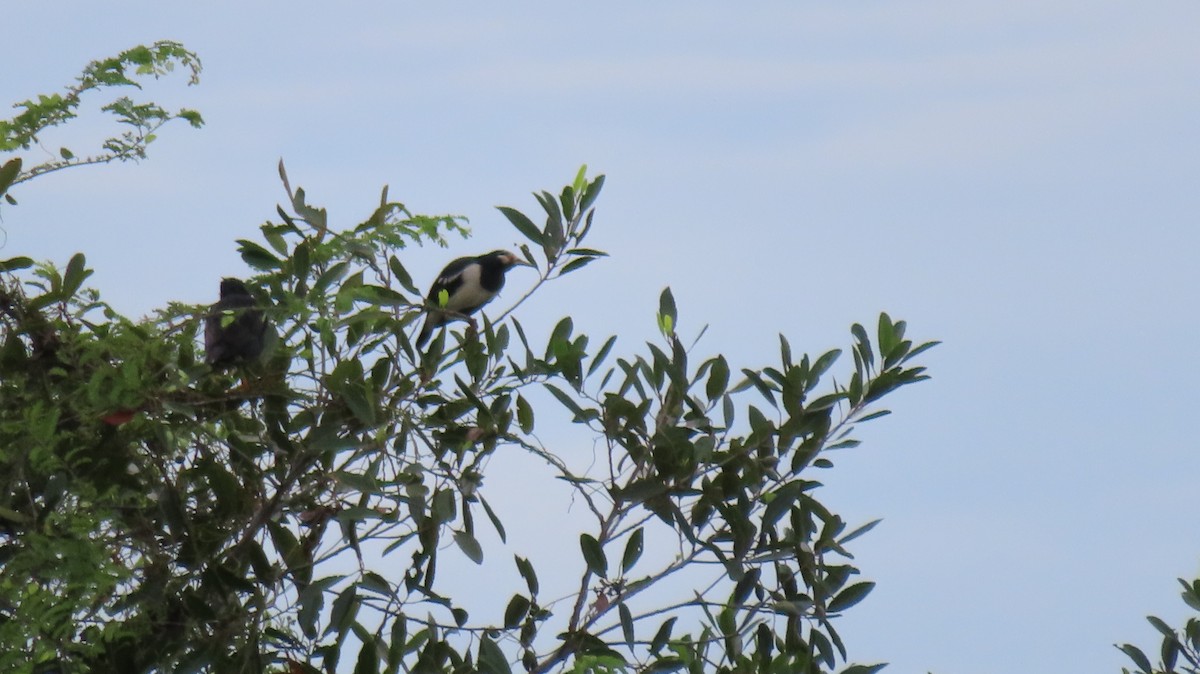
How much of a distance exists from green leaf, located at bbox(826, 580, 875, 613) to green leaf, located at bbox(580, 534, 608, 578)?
2.24 ft

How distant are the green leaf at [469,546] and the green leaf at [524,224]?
2.68 feet

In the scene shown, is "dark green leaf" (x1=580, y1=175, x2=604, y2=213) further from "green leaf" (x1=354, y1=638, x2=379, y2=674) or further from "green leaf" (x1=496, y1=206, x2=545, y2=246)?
"green leaf" (x1=354, y1=638, x2=379, y2=674)

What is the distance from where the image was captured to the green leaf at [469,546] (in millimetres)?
3564

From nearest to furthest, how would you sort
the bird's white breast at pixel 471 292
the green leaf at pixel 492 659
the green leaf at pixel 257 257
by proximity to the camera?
the green leaf at pixel 492 659 → the green leaf at pixel 257 257 → the bird's white breast at pixel 471 292

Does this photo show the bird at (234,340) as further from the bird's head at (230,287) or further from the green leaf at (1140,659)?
the green leaf at (1140,659)

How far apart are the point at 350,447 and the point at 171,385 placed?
0.50 metres

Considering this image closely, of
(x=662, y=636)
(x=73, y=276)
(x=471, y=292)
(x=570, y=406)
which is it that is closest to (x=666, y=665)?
(x=662, y=636)

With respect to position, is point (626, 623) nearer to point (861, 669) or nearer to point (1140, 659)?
point (861, 669)

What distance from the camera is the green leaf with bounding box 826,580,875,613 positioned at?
384 centimetres

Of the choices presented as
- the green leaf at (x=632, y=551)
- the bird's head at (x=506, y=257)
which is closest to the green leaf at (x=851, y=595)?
the green leaf at (x=632, y=551)

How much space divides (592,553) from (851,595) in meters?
0.75

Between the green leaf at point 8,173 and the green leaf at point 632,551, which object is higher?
the green leaf at point 8,173

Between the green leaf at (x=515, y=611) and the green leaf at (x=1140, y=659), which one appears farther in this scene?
the green leaf at (x=1140, y=659)

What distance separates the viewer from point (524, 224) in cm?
385
